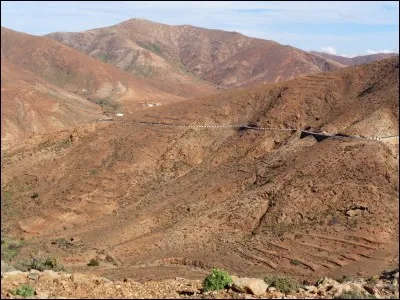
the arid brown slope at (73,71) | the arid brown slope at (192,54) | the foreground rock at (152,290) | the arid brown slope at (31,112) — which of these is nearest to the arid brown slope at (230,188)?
the foreground rock at (152,290)

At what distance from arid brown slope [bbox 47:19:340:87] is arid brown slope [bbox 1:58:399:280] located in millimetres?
85991

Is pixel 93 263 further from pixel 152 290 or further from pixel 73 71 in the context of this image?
pixel 73 71

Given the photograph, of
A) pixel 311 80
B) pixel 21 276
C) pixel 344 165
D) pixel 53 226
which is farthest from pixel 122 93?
pixel 21 276

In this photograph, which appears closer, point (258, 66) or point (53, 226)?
point (53, 226)

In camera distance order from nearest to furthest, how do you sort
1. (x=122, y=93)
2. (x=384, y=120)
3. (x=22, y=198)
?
1. (x=384, y=120)
2. (x=22, y=198)
3. (x=122, y=93)

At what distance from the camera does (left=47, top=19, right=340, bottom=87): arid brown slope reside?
134 m

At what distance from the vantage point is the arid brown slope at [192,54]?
134125mm

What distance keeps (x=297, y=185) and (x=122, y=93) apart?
233ft

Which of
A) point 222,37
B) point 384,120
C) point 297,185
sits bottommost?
point 297,185

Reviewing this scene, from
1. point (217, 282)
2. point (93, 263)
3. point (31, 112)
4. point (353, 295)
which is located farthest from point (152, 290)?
point (31, 112)

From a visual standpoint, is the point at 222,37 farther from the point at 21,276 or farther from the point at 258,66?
the point at 21,276

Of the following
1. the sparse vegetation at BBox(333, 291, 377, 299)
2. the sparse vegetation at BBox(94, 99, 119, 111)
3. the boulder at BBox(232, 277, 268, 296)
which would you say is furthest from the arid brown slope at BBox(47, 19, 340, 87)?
the sparse vegetation at BBox(333, 291, 377, 299)

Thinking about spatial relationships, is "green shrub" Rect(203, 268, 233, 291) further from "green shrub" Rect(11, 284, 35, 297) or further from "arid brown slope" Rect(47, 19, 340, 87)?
"arid brown slope" Rect(47, 19, 340, 87)

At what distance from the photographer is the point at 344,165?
28.6 meters
